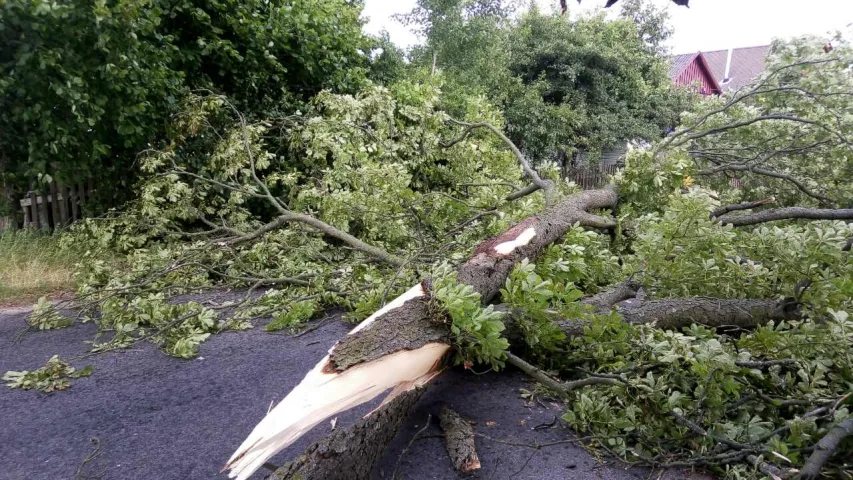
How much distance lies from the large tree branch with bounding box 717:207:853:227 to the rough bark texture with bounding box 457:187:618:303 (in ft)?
2.98

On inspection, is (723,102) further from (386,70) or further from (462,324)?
(386,70)

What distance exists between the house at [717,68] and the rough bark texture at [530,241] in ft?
63.1

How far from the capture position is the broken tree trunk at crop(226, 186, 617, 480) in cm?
161

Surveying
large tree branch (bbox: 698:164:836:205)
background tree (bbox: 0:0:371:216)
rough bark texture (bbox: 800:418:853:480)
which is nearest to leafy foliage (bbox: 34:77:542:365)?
background tree (bbox: 0:0:371:216)

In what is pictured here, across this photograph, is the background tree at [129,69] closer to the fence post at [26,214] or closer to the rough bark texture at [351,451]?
the fence post at [26,214]

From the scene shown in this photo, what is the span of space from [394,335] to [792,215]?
301cm

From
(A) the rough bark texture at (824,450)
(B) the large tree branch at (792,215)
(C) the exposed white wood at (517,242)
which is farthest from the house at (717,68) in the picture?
(A) the rough bark texture at (824,450)

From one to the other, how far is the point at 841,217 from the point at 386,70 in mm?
6931

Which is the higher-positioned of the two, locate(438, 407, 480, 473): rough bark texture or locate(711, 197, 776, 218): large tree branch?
locate(711, 197, 776, 218): large tree branch

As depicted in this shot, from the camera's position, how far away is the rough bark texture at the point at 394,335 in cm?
193

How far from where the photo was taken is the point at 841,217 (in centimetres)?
330

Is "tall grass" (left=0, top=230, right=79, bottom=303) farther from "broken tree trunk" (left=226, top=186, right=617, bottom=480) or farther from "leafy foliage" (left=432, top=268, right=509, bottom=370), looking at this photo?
"leafy foliage" (left=432, top=268, right=509, bottom=370)

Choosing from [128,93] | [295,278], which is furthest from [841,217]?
[128,93]

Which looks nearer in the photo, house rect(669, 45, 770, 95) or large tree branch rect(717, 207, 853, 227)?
large tree branch rect(717, 207, 853, 227)
